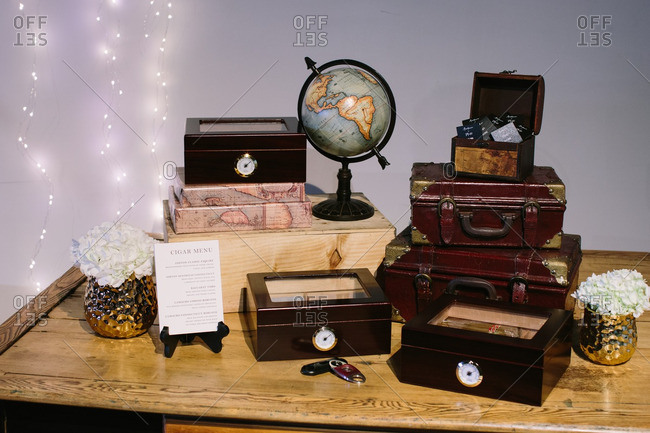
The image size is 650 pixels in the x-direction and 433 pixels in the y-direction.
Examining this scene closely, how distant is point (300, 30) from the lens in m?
3.04

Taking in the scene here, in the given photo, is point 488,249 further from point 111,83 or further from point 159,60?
point 111,83

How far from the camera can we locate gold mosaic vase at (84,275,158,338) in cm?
201

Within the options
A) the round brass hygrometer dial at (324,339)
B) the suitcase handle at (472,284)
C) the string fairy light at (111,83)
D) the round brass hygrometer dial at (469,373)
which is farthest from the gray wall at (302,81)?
the round brass hygrometer dial at (469,373)

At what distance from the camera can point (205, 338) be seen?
2.01 meters

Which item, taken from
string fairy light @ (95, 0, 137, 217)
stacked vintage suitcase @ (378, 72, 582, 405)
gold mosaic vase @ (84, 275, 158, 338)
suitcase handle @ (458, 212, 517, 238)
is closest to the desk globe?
stacked vintage suitcase @ (378, 72, 582, 405)

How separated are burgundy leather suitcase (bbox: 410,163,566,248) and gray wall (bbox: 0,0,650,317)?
41.6 inches

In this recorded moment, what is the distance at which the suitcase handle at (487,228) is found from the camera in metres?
2.07

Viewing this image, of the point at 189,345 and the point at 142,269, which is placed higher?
the point at 142,269

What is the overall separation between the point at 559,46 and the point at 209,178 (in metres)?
1.60

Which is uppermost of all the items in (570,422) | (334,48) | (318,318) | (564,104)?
(334,48)

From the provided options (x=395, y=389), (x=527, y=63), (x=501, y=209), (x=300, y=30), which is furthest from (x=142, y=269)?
(x=527, y=63)

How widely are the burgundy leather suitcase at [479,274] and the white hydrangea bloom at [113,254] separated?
66 centimetres

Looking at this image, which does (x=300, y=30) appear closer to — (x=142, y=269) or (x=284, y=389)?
(x=142, y=269)

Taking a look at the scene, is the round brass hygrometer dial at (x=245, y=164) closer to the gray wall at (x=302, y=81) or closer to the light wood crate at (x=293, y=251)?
the light wood crate at (x=293, y=251)
